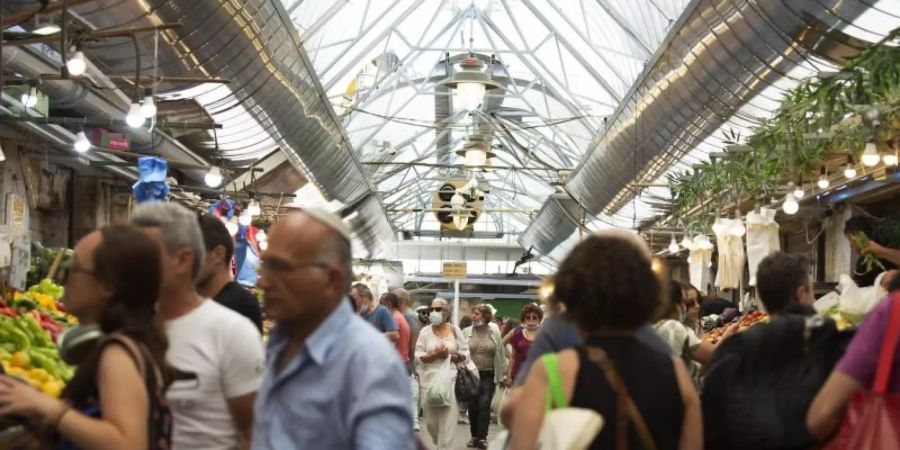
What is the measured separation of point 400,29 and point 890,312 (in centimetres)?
1504

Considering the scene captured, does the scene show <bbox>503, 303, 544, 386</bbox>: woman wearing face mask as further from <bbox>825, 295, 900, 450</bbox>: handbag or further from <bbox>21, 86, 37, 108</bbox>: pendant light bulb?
<bbox>825, 295, 900, 450</bbox>: handbag

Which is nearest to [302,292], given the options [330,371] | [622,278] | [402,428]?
[330,371]

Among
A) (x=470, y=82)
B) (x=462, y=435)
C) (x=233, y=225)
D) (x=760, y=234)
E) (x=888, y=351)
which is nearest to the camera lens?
(x=888, y=351)

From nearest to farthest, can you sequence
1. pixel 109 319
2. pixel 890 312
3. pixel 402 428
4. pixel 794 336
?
pixel 402 428, pixel 109 319, pixel 890 312, pixel 794 336

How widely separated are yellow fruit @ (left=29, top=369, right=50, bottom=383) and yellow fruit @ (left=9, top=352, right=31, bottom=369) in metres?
0.09

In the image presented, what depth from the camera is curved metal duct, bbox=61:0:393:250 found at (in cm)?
773

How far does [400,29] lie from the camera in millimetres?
18219

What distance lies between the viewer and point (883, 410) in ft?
11.6

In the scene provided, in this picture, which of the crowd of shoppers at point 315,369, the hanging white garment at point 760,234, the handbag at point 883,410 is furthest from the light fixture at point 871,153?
the handbag at point 883,410

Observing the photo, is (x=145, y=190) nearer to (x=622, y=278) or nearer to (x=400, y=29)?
(x=622, y=278)

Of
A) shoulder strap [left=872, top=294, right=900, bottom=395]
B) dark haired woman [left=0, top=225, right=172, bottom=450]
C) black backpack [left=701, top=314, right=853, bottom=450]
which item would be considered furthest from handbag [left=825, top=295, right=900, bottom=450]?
dark haired woman [left=0, top=225, right=172, bottom=450]

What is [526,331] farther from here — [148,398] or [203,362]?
[148,398]

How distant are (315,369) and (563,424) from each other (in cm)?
55

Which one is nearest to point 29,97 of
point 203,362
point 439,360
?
point 439,360
